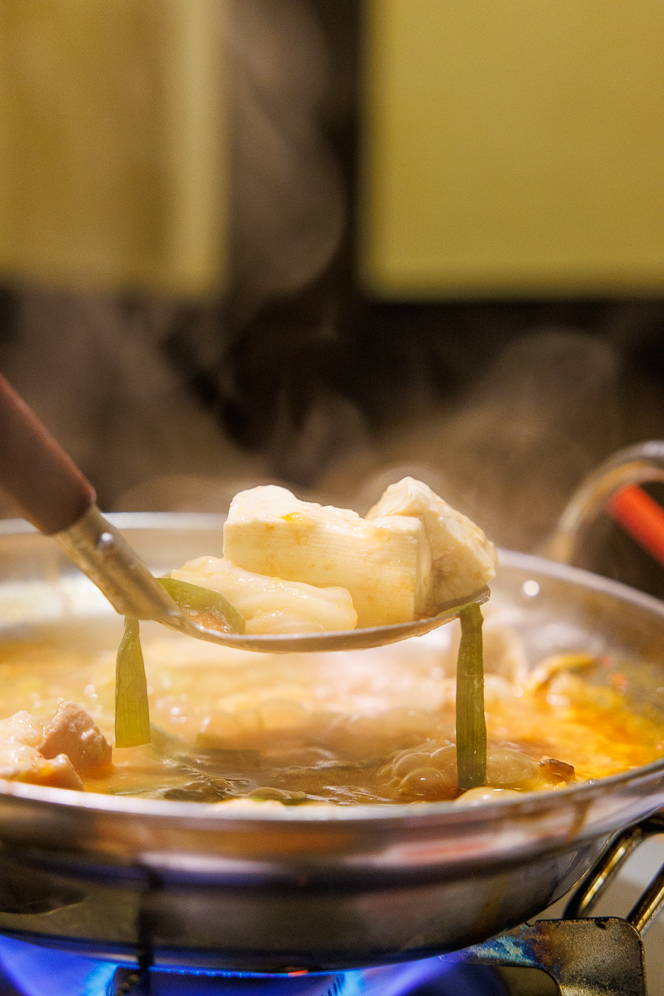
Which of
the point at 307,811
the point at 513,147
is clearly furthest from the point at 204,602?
the point at 513,147

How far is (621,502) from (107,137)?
5086 millimetres

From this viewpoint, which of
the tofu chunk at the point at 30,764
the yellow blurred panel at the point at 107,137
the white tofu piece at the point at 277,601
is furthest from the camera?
the yellow blurred panel at the point at 107,137

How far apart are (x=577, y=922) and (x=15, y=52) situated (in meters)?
6.20

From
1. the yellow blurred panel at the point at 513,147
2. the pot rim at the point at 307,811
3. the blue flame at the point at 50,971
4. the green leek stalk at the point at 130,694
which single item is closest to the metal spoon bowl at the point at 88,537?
the green leek stalk at the point at 130,694

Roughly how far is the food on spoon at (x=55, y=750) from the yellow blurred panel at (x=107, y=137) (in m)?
4.65

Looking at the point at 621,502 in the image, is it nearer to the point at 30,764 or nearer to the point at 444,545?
the point at 444,545

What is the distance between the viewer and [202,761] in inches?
52.2

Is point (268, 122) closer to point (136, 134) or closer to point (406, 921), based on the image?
point (136, 134)

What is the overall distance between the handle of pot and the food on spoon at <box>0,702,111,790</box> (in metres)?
1.16

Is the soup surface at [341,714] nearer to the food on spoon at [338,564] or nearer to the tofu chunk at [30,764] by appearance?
the tofu chunk at [30,764]

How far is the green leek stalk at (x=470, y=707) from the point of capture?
1.24 m

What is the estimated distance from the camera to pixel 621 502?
6.36 ft

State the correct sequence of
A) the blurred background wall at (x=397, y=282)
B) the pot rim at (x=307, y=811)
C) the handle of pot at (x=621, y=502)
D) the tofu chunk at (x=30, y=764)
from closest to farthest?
the pot rim at (x=307, y=811)
the tofu chunk at (x=30, y=764)
the handle of pot at (x=621, y=502)
the blurred background wall at (x=397, y=282)

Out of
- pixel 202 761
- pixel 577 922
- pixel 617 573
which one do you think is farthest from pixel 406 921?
pixel 617 573
